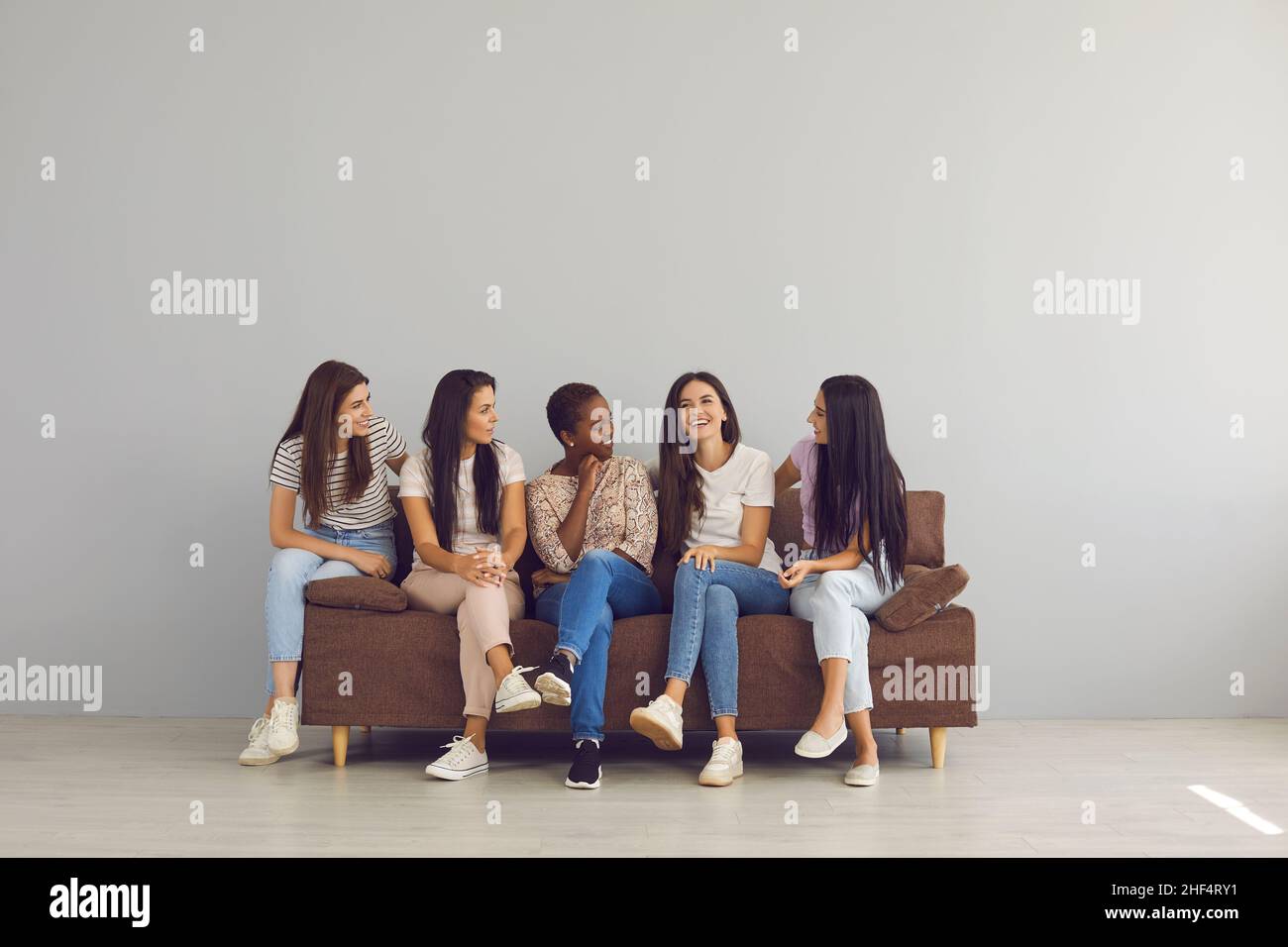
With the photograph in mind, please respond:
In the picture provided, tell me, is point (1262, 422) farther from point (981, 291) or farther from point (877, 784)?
point (877, 784)

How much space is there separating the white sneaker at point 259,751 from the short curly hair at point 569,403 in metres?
1.23

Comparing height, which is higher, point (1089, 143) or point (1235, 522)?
point (1089, 143)

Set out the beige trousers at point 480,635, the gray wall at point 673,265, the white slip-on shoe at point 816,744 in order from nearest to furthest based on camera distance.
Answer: the white slip-on shoe at point 816,744 → the beige trousers at point 480,635 → the gray wall at point 673,265

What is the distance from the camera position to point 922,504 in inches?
144

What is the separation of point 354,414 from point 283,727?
927mm

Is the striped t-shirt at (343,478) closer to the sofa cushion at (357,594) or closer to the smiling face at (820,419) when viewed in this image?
the sofa cushion at (357,594)

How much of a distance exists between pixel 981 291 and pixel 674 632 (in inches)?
71.5

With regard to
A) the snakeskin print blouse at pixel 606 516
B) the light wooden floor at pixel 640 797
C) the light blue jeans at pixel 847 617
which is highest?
the snakeskin print blouse at pixel 606 516

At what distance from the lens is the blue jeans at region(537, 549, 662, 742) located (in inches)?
120

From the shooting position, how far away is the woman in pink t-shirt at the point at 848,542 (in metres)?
3.09

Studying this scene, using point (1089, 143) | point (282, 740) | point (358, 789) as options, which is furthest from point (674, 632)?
point (1089, 143)

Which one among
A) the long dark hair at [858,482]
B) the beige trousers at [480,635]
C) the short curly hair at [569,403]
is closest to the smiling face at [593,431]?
the short curly hair at [569,403]

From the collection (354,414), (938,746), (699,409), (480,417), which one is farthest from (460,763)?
(938,746)

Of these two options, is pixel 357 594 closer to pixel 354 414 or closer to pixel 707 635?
pixel 354 414
